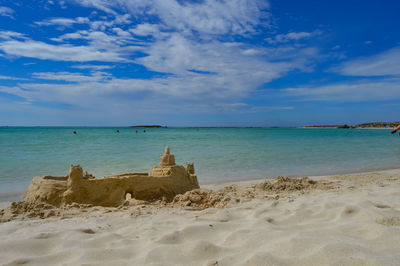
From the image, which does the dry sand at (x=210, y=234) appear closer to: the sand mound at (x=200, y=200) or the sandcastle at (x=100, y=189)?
the sand mound at (x=200, y=200)

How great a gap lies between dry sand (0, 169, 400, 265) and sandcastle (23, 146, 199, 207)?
300mm

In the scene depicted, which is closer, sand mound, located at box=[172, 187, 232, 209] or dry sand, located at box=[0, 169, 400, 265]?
dry sand, located at box=[0, 169, 400, 265]

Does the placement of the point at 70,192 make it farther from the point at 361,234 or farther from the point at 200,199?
the point at 361,234

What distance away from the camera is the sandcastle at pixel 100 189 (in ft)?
12.8

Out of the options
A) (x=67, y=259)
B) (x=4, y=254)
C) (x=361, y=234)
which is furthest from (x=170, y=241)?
(x=361, y=234)

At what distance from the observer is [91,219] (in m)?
3.19

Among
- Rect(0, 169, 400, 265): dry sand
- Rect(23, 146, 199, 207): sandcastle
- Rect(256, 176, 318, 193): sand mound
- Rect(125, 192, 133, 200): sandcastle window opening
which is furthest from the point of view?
Rect(256, 176, 318, 193): sand mound

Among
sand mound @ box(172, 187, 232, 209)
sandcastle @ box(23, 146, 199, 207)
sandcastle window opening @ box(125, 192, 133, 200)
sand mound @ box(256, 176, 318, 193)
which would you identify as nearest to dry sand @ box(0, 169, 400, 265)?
sand mound @ box(172, 187, 232, 209)

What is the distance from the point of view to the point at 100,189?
4082mm

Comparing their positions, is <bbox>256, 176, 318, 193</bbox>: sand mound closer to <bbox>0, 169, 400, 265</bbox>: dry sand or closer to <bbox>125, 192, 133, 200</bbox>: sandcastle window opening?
<bbox>0, 169, 400, 265</bbox>: dry sand

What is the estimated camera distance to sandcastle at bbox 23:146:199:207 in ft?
12.8

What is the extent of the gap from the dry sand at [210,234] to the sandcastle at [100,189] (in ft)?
0.98

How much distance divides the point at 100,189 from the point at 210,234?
2.25 metres

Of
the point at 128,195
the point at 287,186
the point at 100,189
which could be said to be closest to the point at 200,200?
the point at 128,195
